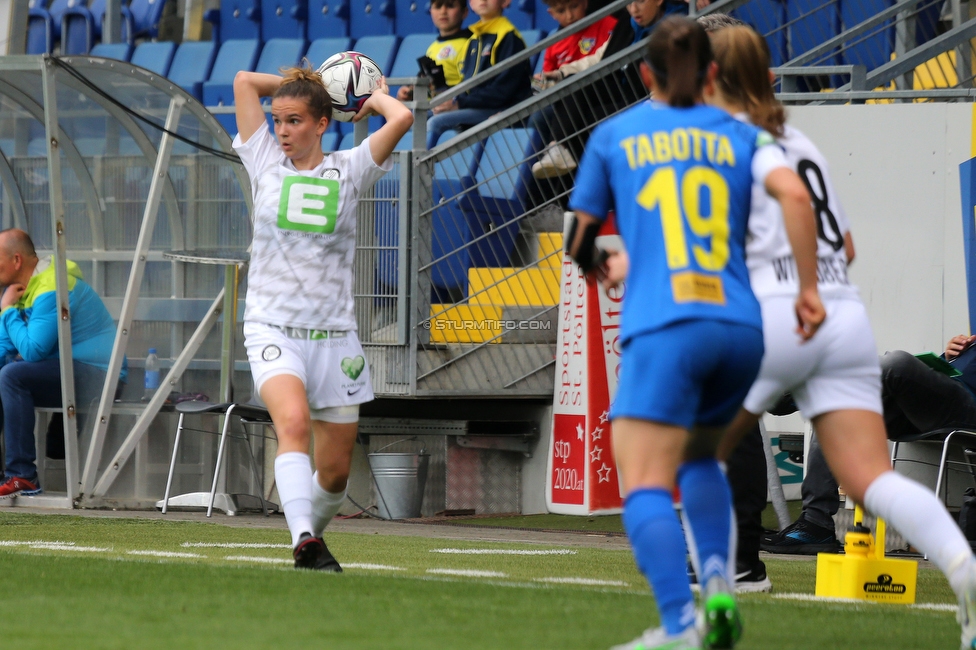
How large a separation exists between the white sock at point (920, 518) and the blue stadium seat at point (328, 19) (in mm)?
13354

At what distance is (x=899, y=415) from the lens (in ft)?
25.0

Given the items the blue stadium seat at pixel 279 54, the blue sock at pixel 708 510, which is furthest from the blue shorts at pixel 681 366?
the blue stadium seat at pixel 279 54

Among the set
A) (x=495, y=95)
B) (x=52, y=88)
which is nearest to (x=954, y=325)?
(x=495, y=95)

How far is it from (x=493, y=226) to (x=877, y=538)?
544 cm

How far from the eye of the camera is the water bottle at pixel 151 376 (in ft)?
35.5

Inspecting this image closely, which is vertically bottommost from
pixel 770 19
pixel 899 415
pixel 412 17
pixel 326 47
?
pixel 899 415

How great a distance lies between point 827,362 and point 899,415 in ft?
12.2

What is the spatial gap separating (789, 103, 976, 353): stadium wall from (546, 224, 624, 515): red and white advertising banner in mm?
1643

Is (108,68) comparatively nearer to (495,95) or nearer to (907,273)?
(495,95)

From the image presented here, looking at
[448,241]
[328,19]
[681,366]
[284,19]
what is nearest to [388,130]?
[681,366]

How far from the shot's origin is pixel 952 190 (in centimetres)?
945

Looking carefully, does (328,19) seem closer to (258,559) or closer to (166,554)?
(166,554)

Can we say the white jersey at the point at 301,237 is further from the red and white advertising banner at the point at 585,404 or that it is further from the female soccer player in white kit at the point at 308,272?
the red and white advertising banner at the point at 585,404

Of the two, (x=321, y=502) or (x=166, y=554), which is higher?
(x=321, y=502)
